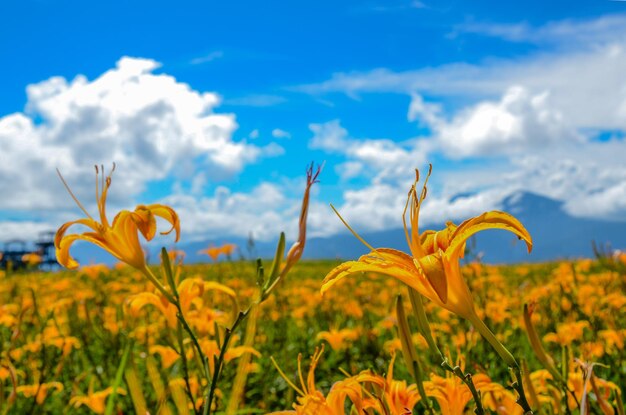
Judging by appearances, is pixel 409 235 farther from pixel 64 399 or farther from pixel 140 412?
pixel 64 399

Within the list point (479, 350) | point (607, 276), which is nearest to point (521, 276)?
point (607, 276)

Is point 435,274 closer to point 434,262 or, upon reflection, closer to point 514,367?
point 434,262

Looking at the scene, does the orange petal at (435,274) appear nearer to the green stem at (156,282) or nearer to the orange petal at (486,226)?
the orange petal at (486,226)

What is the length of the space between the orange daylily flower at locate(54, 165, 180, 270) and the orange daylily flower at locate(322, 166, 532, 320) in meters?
0.59

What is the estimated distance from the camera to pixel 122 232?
4.52ft

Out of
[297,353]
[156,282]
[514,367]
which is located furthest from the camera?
[297,353]

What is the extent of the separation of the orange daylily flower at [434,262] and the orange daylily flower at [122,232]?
1.93 feet

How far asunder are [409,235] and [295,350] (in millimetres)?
3552

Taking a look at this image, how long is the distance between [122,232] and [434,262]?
31.9 inches

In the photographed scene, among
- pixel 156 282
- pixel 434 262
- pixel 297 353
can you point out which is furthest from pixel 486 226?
pixel 297 353

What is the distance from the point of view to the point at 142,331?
A: 143 inches

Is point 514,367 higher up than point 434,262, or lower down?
lower down

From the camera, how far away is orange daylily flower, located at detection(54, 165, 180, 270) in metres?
1.34

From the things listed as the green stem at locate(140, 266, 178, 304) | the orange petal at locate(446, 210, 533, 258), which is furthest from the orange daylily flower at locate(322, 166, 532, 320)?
the green stem at locate(140, 266, 178, 304)
